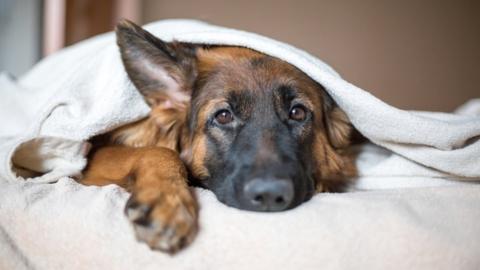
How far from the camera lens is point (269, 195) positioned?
Result: 1.26m

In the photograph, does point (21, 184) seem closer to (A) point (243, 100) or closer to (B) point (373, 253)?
(A) point (243, 100)

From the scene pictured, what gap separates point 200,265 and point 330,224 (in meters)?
0.32

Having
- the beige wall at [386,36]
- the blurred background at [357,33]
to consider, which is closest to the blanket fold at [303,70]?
the blurred background at [357,33]

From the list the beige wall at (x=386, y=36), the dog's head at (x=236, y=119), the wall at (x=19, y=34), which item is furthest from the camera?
the beige wall at (x=386, y=36)

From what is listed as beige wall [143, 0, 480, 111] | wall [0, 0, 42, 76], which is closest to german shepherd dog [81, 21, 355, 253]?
wall [0, 0, 42, 76]

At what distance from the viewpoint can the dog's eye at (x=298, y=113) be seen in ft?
5.40

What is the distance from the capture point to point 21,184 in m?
1.36

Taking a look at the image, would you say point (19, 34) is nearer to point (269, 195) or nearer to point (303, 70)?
point (303, 70)

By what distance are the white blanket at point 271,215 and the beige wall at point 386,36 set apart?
2.07m

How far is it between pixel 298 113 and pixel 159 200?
0.69m

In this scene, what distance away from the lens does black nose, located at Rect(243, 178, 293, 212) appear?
4.12 feet

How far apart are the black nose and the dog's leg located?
0.16 m

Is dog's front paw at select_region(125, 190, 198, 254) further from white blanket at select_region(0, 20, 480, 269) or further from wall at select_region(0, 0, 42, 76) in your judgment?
wall at select_region(0, 0, 42, 76)

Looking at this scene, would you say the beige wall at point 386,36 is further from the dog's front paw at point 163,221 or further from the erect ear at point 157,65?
the dog's front paw at point 163,221
